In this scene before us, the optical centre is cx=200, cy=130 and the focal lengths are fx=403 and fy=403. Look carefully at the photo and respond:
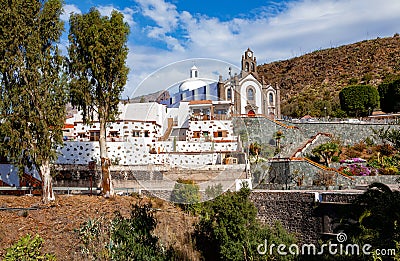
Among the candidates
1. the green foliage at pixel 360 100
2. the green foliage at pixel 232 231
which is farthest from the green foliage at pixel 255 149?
the green foliage at pixel 360 100

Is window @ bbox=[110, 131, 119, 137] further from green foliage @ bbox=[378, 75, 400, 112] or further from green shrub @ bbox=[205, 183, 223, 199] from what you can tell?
green foliage @ bbox=[378, 75, 400, 112]

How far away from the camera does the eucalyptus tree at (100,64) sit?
14.2 m

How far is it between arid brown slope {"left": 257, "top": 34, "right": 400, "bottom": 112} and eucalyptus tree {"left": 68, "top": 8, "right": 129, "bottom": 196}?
41884mm

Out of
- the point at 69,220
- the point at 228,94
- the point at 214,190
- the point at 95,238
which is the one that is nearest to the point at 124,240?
the point at 95,238

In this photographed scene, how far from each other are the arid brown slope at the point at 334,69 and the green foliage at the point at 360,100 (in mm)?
16287

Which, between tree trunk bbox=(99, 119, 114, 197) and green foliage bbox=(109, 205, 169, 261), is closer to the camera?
green foliage bbox=(109, 205, 169, 261)

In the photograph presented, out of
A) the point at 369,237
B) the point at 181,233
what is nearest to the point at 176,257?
the point at 181,233

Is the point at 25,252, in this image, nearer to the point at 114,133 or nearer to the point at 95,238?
the point at 95,238

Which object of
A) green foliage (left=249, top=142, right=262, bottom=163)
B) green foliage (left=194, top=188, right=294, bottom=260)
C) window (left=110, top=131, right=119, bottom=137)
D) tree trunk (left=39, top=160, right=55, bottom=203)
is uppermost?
window (left=110, top=131, right=119, bottom=137)

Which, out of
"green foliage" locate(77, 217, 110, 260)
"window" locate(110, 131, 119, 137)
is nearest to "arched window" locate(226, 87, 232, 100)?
"green foliage" locate(77, 217, 110, 260)

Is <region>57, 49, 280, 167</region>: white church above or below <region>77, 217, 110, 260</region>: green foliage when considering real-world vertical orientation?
above

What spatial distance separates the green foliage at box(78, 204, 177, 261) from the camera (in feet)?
29.0

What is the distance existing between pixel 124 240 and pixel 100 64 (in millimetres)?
7184

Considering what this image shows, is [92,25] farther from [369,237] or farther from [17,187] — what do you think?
[369,237]
